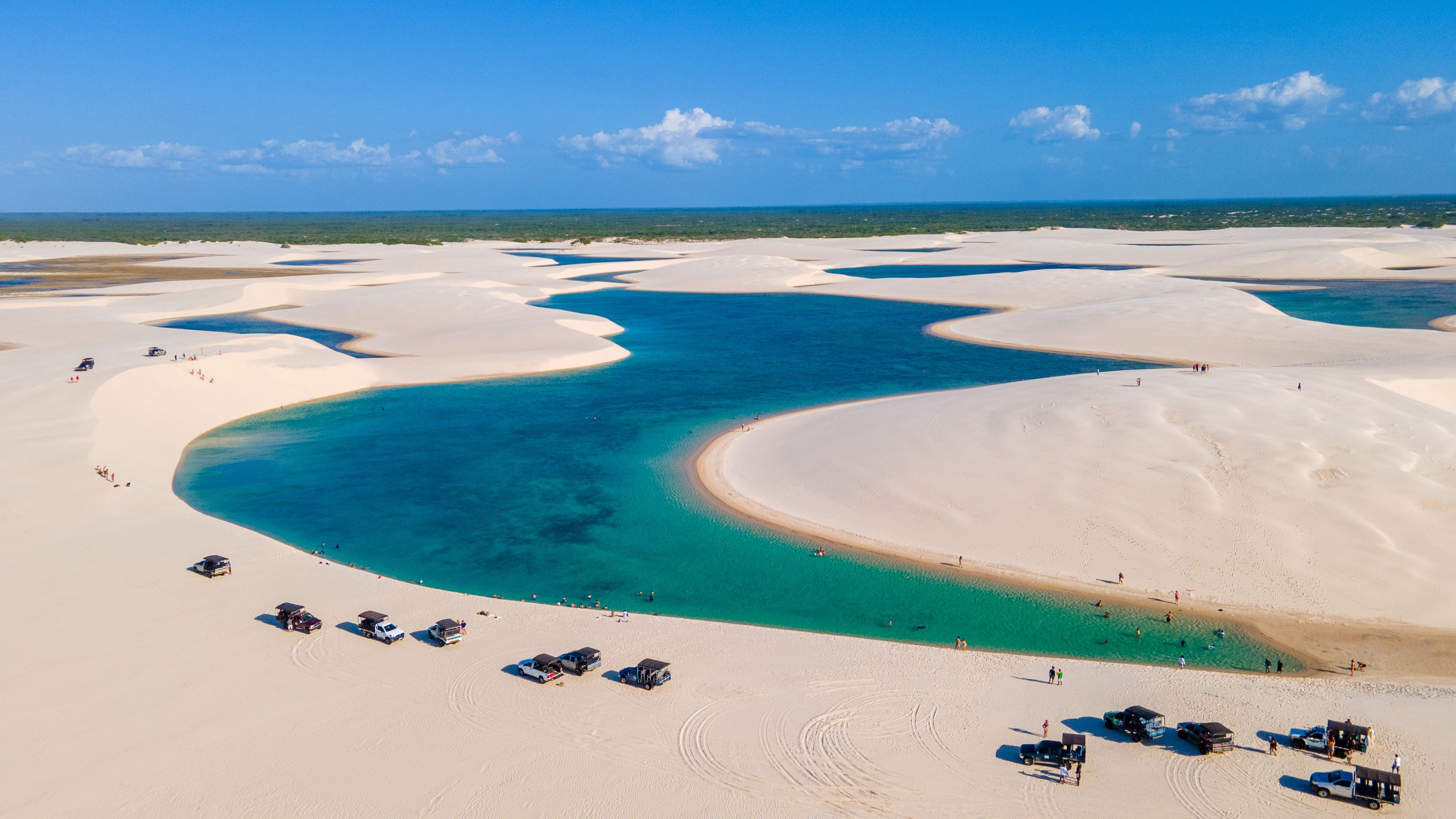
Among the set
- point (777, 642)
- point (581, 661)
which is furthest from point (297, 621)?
point (777, 642)

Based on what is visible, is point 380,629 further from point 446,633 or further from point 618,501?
point 618,501

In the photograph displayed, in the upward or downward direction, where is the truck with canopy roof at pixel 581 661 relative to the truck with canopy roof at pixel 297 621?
downward

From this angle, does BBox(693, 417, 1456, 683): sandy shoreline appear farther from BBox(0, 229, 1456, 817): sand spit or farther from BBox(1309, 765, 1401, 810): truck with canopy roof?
BBox(1309, 765, 1401, 810): truck with canopy roof

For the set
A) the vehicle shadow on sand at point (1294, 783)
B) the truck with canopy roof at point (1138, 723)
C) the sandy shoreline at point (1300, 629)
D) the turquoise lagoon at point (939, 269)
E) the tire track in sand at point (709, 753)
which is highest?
the turquoise lagoon at point (939, 269)

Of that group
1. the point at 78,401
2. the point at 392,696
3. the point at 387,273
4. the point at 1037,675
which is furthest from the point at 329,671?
the point at 387,273

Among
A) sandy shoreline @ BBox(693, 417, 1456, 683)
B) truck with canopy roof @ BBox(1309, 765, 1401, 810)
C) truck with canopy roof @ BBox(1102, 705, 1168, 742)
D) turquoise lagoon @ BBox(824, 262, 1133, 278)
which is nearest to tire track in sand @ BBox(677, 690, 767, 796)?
truck with canopy roof @ BBox(1102, 705, 1168, 742)

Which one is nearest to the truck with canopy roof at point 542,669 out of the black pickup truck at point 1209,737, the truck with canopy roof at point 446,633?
the truck with canopy roof at point 446,633

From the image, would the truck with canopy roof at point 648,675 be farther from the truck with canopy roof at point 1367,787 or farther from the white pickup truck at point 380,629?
the truck with canopy roof at point 1367,787
